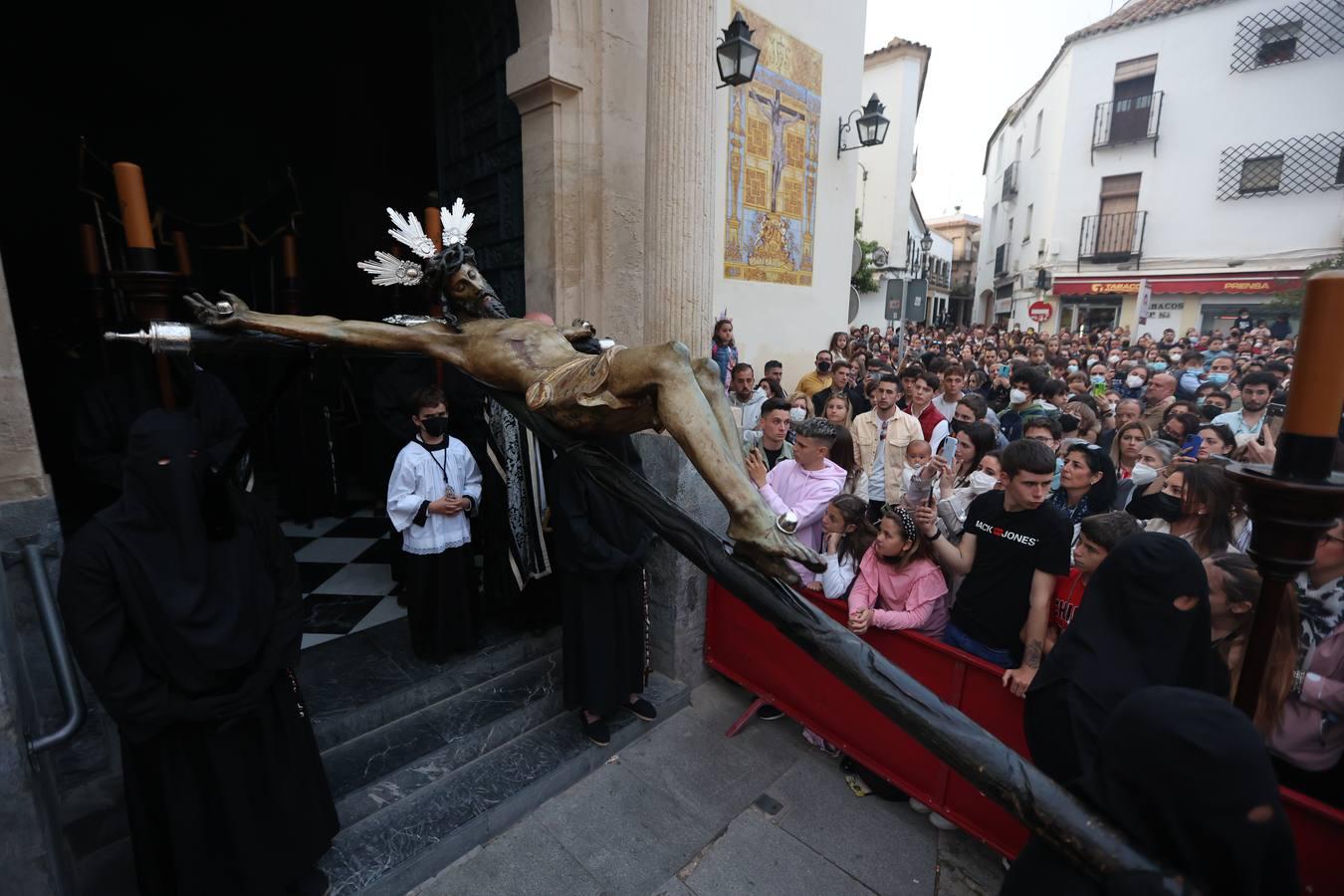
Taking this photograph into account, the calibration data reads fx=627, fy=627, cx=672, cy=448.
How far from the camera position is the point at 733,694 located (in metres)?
4.01

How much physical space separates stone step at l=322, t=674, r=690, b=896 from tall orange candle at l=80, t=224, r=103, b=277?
393cm

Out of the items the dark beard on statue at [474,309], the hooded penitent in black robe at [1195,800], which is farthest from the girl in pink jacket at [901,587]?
the dark beard on statue at [474,309]

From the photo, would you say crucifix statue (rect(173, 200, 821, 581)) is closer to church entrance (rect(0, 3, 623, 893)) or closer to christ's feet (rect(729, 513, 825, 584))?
christ's feet (rect(729, 513, 825, 584))

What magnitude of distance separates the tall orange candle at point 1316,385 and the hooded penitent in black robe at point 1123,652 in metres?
0.75

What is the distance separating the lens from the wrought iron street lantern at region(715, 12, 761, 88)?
4211 mm

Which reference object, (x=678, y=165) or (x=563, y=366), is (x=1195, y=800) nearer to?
(x=563, y=366)

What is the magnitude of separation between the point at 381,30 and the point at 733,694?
6.97 meters

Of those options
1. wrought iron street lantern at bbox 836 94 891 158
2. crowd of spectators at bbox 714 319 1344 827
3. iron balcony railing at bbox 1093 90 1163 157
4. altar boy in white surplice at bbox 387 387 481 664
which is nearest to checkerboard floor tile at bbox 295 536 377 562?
altar boy in white surplice at bbox 387 387 481 664

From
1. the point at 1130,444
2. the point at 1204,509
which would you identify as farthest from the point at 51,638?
the point at 1130,444

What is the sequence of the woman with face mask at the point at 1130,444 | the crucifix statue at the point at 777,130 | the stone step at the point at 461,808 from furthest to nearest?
the crucifix statue at the point at 777,130, the woman with face mask at the point at 1130,444, the stone step at the point at 461,808

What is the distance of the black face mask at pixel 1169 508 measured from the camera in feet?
9.94

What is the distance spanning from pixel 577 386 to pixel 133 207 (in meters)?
1.30

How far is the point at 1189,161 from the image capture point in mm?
18641

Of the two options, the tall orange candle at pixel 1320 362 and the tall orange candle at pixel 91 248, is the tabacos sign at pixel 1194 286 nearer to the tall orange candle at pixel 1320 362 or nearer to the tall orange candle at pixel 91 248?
the tall orange candle at pixel 1320 362
